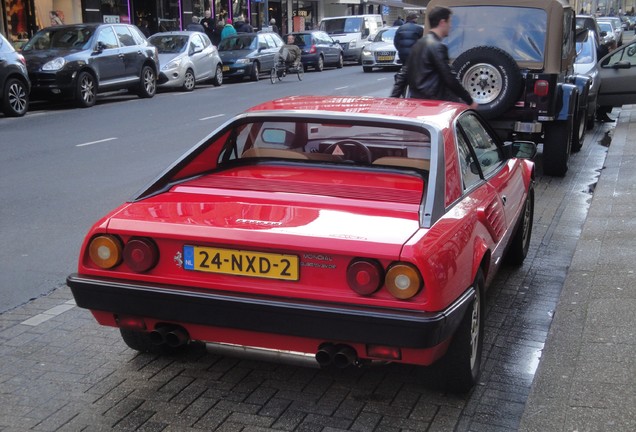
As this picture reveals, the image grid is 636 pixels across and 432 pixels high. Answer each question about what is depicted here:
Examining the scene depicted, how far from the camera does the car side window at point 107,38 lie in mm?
19550

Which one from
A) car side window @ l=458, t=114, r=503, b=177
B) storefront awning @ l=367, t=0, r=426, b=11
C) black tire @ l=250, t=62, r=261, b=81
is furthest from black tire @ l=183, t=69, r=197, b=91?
storefront awning @ l=367, t=0, r=426, b=11

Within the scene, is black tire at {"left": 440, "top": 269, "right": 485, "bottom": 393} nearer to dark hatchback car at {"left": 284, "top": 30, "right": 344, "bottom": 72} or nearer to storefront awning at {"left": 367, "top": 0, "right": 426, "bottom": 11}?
dark hatchback car at {"left": 284, "top": 30, "right": 344, "bottom": 72}

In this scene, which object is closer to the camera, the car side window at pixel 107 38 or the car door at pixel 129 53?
the car side window at pixel 107 38

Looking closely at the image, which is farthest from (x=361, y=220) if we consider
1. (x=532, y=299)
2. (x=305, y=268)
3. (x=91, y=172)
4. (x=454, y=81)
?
(x=91, y=172)

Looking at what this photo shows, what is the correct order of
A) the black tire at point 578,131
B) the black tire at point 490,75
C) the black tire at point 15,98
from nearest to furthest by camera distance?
the black tire at point 490,75 → the black tire at point 578,131 → the black tire at point 15,98

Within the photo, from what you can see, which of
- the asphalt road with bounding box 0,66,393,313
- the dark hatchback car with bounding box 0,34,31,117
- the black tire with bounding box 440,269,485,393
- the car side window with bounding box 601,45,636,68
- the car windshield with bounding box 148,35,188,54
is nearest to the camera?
the black tire with bounding box 440,269,485,393

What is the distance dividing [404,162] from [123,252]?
1570 mm

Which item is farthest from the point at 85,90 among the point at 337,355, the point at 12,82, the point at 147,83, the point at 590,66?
the point at 337,355

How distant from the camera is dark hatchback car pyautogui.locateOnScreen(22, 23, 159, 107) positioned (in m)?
17.9

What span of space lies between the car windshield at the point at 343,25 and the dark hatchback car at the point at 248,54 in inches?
406

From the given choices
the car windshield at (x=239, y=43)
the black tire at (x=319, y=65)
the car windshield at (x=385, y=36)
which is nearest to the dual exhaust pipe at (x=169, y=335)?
the car windshield at (x=239, y=43)

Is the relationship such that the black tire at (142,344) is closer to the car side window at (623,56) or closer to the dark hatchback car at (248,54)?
the car side window at (623,56)

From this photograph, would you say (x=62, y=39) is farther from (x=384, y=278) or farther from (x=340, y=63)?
(x=340, y=63)

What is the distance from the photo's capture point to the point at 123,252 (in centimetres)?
388
